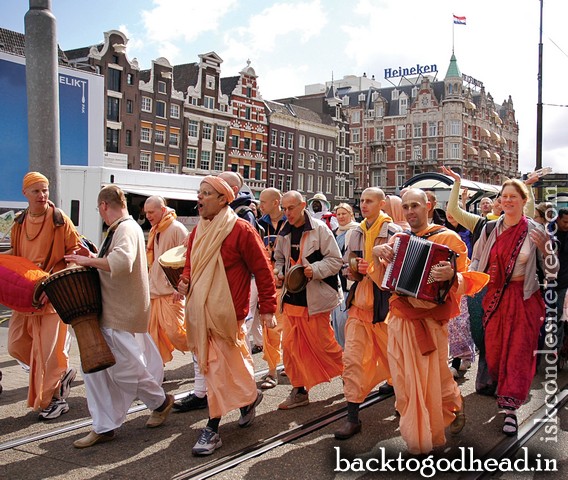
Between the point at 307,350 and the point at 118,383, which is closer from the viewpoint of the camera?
the point at 118,383

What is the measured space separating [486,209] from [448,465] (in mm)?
6145

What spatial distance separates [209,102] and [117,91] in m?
10.7

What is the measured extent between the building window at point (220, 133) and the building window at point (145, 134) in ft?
28.3

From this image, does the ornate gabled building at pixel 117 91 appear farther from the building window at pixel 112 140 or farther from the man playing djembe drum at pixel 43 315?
the man playing djembe drum at pixel 43 315

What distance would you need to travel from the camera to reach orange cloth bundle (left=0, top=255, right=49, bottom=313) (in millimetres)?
5172

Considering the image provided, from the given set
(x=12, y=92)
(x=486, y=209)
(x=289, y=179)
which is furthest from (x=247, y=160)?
(x=486, y=209)

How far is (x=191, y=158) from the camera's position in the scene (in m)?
52.7

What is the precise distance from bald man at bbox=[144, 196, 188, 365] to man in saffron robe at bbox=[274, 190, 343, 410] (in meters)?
1.32

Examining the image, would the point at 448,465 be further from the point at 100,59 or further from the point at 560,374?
the point at 100,59

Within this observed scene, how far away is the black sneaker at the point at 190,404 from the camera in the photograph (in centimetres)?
580

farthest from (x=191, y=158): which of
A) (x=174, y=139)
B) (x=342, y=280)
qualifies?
(x=342, y=280)

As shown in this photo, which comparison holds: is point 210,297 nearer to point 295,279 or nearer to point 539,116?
point 295,279

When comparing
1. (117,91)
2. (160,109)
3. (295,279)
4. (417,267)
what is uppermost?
(117,91)

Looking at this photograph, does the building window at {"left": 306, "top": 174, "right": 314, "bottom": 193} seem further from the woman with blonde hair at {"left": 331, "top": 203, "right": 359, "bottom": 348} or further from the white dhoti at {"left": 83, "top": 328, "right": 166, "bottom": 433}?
the white dhoti at {"left": 83, "top": 328, "right": 166, "bottom": 433}
